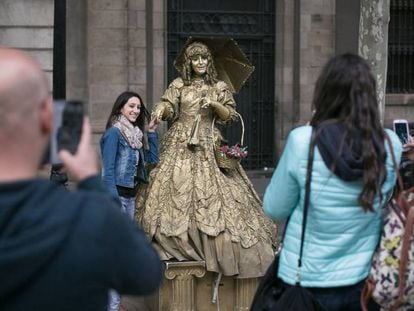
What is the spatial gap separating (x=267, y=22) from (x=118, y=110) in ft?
29.6

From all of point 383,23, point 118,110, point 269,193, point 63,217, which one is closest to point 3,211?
point 63,217

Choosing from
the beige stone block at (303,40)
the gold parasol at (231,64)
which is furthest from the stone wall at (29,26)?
the gold parasol at (231,64)

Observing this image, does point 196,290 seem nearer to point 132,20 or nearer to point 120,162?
point 120,162

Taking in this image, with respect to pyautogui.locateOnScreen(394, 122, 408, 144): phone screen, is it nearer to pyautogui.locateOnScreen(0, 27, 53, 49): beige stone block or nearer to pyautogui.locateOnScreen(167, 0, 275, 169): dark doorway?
pyautogui.locateOnScreen(0, 27, 53, 49): beige stone block

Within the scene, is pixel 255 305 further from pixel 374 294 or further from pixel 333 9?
pixel 333 9

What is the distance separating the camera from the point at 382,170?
362 cm

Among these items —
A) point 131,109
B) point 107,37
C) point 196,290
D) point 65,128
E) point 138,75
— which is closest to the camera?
point 65,128

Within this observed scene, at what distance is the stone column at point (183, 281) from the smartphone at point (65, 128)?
445 centimetres

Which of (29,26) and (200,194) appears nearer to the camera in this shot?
(200,194)

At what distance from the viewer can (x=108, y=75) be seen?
48.9 feet

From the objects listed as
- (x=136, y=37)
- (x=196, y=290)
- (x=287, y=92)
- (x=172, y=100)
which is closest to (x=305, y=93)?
(x=287, y=92)

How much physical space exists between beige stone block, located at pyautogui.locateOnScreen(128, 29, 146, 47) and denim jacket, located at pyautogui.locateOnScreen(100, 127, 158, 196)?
25.9 feet

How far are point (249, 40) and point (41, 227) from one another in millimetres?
14161

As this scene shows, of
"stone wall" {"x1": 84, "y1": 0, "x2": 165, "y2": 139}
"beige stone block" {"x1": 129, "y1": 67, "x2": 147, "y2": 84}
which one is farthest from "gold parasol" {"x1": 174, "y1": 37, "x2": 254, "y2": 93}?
"beige stone block" {"x1": 129, "y1": 67, "x2": 147, "y2": 84}
